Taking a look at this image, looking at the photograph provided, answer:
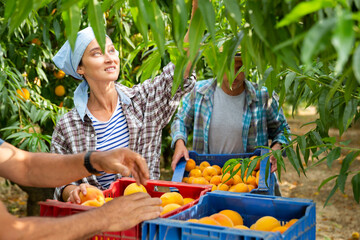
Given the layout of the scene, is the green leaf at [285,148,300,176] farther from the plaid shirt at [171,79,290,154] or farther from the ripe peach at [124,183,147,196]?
the plaid shirt at [171,79,290,154]

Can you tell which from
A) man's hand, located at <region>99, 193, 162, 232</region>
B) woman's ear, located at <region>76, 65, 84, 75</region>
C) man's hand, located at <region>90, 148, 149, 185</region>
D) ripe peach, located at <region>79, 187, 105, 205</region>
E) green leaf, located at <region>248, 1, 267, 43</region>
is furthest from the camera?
woman's ear, located at <region>76, 65, 84, 75</region>

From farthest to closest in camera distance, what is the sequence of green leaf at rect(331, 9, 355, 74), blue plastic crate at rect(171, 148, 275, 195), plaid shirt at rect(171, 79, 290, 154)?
plaid shirt at rect(171, 79, 290, 154) → blue plastic crate at rect(171, 148, 275, 195) → green leaf at rect(331, 9, 355, 74)

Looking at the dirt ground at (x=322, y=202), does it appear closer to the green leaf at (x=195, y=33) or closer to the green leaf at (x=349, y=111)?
the green leaf at (x=349, y=111)

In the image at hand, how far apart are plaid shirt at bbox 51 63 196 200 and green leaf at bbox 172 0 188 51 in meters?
1.44

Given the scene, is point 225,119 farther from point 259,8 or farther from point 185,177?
point 259,8

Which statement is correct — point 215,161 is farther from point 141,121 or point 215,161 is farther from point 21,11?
point 21,11

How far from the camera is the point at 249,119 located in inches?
129

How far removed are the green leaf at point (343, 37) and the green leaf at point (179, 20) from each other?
0.44 meters

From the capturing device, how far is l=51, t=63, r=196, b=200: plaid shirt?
266cm

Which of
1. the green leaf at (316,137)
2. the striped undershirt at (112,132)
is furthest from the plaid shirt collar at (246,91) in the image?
the green leaf at (316,137)

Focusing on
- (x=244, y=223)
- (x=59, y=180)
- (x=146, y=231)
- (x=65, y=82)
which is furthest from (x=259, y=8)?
(x=65, y=82)

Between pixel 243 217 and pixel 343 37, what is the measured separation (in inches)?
49.0

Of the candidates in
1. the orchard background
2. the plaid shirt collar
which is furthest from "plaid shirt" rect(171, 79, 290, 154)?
the orchard background

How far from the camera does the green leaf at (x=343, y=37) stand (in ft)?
2.32
